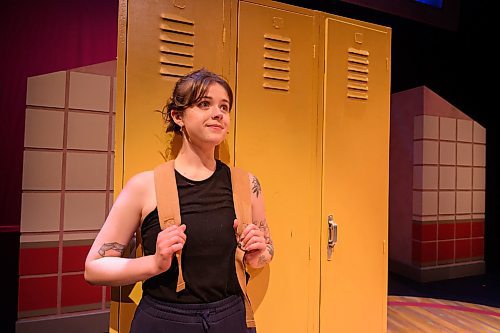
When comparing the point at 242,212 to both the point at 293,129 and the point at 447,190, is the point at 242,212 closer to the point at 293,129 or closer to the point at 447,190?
the point at 293,129

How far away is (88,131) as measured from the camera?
280cm

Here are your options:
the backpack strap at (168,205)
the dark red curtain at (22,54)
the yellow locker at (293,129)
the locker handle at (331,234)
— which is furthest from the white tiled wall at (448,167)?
the backpack strap at (168,205)

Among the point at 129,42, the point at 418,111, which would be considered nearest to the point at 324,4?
the point at 418,111

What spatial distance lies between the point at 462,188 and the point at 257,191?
4.19 meters

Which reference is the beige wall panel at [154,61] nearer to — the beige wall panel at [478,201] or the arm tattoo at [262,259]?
the arm tattoo at [262,259]

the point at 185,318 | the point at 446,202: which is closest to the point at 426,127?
the point at 446,202

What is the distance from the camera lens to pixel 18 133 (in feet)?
8.84

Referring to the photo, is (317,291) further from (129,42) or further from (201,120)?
(129,42)

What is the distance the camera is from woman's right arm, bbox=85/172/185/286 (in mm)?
983

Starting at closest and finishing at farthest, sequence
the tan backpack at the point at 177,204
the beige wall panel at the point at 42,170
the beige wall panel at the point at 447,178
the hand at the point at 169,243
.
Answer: the hand at the point at 169,243
the tan backpack at the point at 177,204
the beige wall panel at the point at 42,170
the beige wall panel at the point at 447,178

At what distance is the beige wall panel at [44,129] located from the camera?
104 inches

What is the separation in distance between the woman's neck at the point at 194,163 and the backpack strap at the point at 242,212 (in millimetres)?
100

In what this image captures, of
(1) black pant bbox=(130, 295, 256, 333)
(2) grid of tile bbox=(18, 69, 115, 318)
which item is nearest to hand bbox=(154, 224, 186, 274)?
(1) black pant bbox=(130, 295, 256, 333)

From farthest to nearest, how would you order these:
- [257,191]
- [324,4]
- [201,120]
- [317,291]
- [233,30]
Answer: [324,4], [317,291], [233,30], [257,191], [201,120]
